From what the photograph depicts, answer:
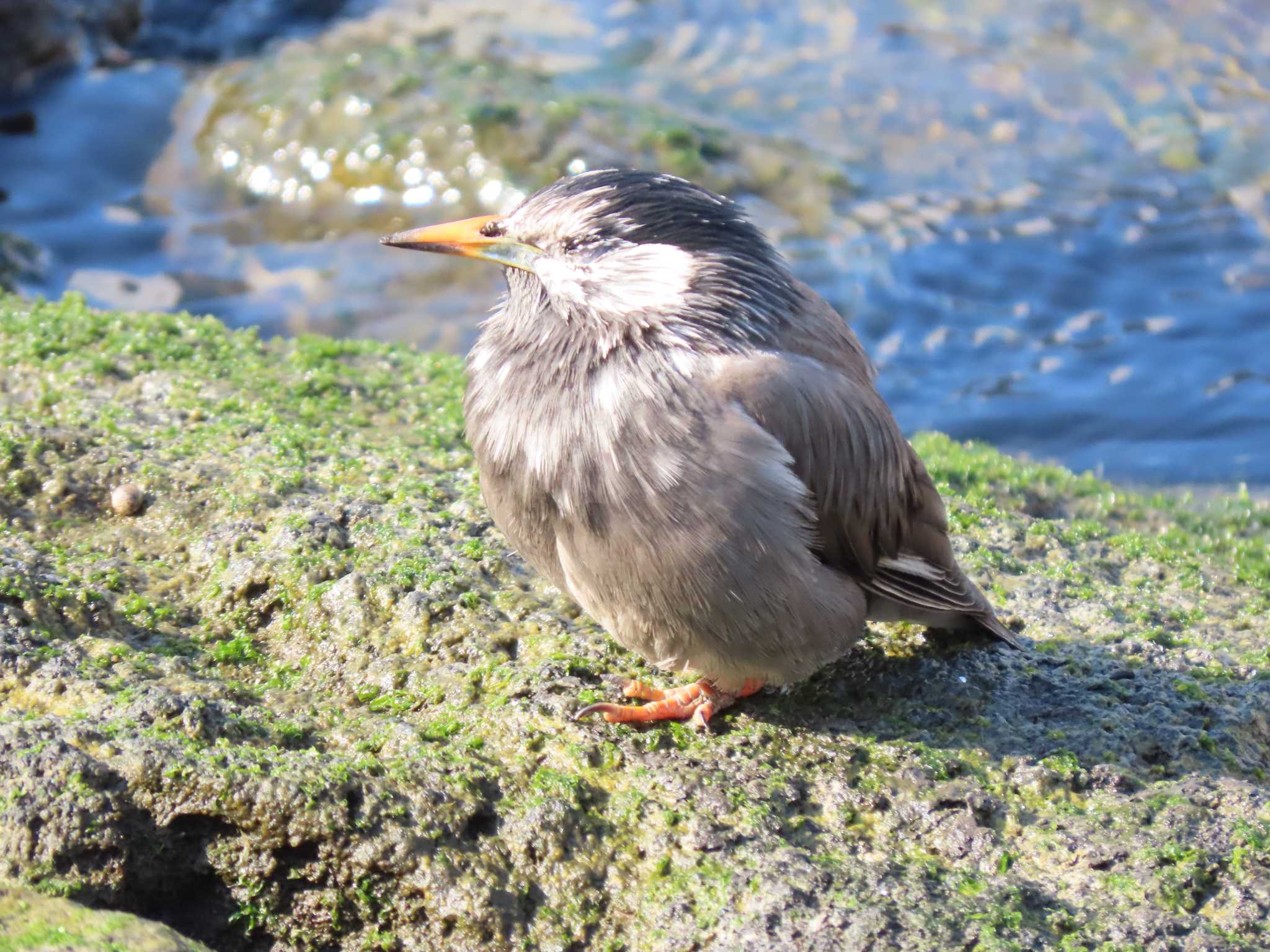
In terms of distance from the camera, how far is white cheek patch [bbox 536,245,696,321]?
4.41 meters

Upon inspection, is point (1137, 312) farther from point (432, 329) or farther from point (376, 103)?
point (376, 103)

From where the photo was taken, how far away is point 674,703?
14.6 ft

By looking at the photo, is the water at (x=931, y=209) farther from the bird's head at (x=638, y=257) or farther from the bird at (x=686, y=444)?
the bird's head at (x=638, y=257)

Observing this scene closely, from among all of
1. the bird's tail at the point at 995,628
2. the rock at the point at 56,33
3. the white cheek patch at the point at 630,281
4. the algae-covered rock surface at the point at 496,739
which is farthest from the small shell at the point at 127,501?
the rock at the point at 56,33

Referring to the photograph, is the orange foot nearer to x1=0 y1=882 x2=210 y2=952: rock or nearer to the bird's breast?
the bird's breast

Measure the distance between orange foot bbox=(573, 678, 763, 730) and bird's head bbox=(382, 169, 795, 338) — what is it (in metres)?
1.23

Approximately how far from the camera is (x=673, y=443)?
4.07m

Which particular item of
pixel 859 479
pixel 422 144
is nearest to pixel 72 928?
pixel 859 479

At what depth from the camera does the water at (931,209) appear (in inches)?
404

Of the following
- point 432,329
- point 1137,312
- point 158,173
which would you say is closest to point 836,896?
point 432,329

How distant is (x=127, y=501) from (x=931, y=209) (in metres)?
8.73

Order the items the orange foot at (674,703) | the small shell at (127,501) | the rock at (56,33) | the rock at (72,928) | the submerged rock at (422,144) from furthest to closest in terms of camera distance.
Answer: the rock at (56,33) < the submerged rock at (422,144) < the small shell at (127,501) < the orange foot at (674,703) < the rock at (72,928)

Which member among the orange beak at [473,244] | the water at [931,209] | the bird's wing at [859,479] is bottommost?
the water at [931,209]

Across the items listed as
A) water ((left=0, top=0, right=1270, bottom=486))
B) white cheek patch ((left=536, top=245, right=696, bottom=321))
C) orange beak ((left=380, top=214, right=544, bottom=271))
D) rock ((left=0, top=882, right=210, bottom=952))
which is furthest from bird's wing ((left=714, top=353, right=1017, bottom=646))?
water ((left=0, top=0, right=1270, bottom=486))
